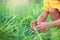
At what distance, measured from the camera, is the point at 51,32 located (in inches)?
40.8

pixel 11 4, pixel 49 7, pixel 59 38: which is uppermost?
pixel 11 4

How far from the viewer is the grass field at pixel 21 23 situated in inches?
40.9

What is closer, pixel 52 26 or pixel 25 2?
pixel 52 26

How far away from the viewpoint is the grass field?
3.41ft

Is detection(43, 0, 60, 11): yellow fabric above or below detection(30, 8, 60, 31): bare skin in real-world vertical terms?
above

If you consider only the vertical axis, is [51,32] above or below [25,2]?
below

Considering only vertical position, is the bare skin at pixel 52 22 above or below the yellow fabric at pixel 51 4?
below

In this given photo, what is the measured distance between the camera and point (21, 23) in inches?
43.6

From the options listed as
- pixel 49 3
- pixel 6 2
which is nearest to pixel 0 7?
pixel 6 2

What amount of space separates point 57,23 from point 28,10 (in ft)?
0.53

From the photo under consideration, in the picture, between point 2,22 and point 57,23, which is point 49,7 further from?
point 2,22

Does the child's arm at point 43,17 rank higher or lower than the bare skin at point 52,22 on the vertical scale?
higher

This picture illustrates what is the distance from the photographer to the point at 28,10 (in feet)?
3.82

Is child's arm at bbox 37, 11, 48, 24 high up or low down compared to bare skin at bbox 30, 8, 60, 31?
up
